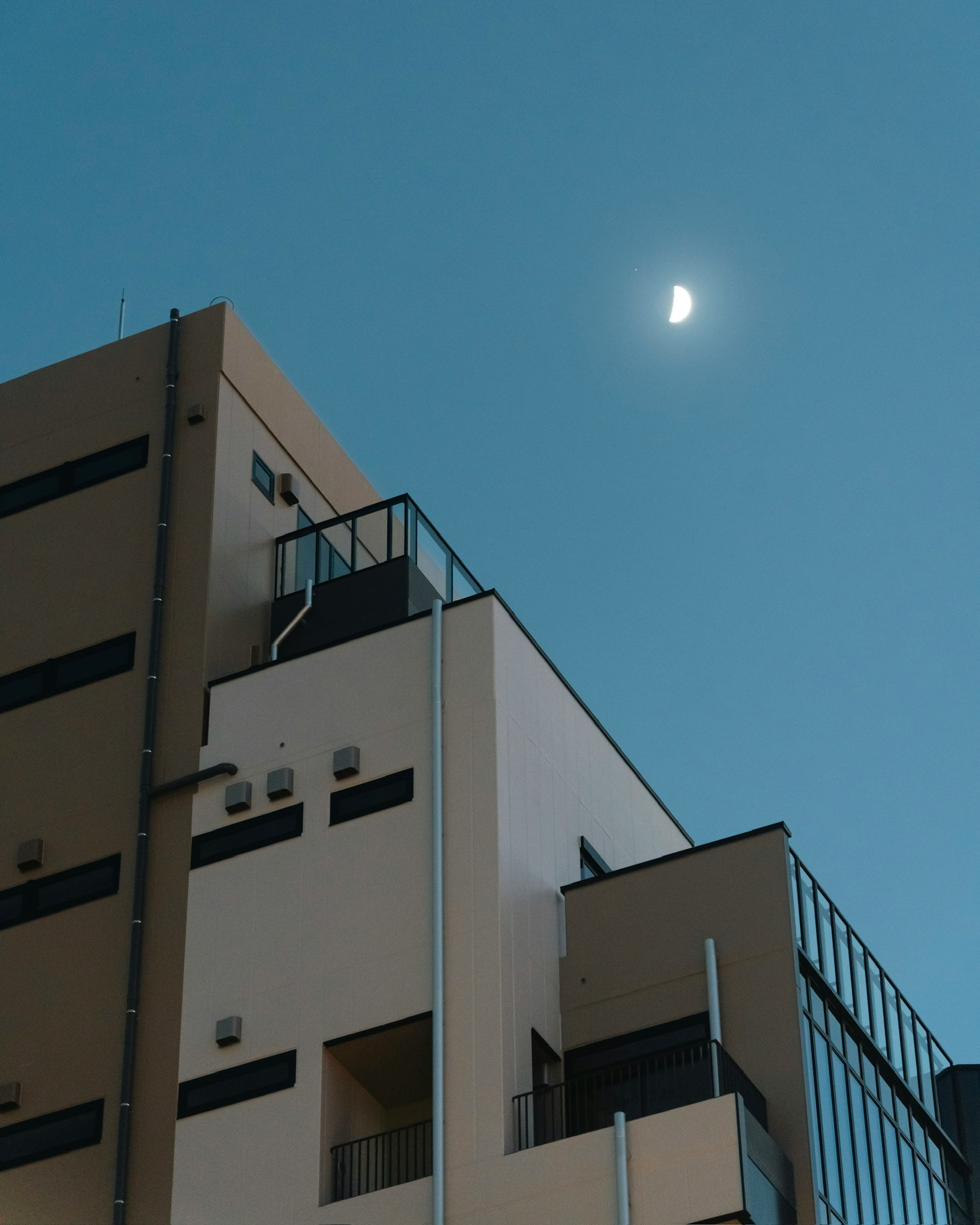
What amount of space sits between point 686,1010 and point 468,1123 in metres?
4.06

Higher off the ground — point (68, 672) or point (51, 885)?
point (68, 672)

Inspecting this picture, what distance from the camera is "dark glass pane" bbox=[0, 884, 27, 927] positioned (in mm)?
31062

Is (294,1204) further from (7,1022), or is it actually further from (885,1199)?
(885,1199)

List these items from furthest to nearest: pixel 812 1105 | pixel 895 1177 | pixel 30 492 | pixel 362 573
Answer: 1. pixel 30 492
2. pixel 362 573
3. pixel 895 1177
4. pixel 812 1105

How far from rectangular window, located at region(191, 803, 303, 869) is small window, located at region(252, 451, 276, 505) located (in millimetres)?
7964

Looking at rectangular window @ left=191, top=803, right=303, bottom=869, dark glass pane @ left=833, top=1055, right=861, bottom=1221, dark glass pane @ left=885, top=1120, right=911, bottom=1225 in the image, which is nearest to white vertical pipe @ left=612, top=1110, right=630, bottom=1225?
dark glass pane @ left=833, top=1055, right=861, bottom=1221

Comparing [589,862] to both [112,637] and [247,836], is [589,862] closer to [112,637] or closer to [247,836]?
[247,836]

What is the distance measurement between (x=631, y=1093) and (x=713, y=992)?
1909 mm

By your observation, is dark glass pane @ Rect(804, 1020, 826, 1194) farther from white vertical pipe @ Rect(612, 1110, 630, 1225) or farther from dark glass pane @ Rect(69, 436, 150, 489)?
dark glass pane @ Rect(69, 436, 150, 489)

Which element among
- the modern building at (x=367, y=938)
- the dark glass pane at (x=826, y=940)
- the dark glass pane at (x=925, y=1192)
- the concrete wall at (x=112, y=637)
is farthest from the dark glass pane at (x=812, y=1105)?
the concrete wall at (x=112, y=637)

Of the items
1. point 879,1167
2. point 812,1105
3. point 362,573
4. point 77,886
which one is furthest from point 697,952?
point 77,886

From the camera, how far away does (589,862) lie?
31531 mm

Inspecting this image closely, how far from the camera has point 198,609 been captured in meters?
32.5

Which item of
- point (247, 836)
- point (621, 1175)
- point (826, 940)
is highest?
point (247, 836)
